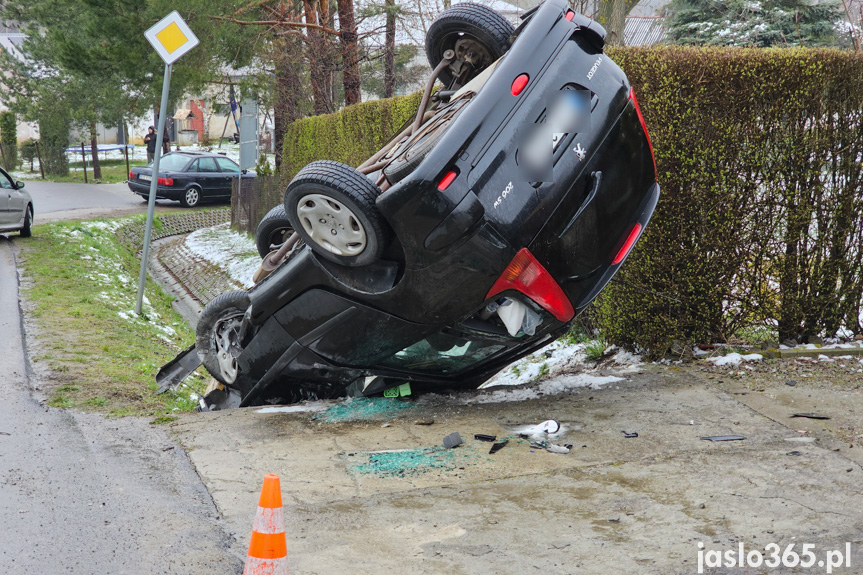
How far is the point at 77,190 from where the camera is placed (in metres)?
29.2

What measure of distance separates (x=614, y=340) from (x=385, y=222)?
9.76 ft

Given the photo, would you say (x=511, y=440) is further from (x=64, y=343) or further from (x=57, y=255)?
(x=57, y=255)

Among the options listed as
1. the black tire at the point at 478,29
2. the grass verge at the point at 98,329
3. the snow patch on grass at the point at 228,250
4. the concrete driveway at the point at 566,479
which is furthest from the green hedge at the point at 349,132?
the concrete driveway at the point at 566,479

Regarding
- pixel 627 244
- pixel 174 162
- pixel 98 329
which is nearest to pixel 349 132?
pixel 98 329

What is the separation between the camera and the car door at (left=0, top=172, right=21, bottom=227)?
14711 mm

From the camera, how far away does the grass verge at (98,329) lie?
620 cm

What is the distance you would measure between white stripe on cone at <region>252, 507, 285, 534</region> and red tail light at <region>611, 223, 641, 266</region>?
108 inches

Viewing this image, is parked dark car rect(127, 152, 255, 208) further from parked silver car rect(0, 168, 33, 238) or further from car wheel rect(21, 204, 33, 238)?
parked silver car rect(0, 168, 33, 238)

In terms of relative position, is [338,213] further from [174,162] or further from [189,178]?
[174,162]

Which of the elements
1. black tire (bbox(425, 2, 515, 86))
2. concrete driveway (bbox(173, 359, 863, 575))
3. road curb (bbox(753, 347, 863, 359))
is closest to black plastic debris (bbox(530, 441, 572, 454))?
concrete driveway (bbox(173, 359, 863, 575))

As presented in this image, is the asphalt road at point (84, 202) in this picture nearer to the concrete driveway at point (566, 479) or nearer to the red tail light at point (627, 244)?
the concrete driveway at point (566, 479)

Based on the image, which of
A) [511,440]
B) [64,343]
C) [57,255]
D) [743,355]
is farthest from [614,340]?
[57,255]

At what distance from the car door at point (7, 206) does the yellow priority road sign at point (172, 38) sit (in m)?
7.15

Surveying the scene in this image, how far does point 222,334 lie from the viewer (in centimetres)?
601
